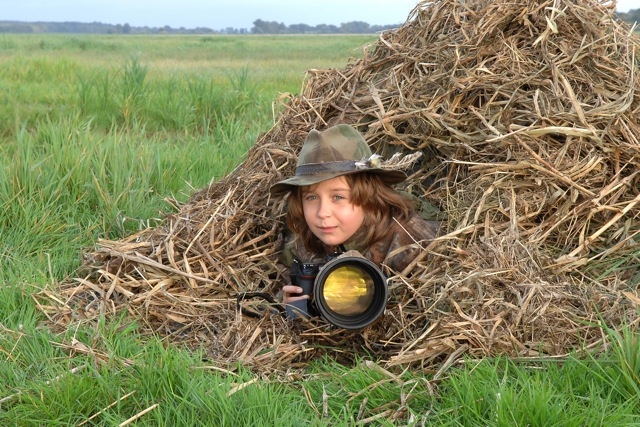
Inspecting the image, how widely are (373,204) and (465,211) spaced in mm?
410

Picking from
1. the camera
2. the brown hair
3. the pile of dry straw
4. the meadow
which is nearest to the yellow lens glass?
the camera

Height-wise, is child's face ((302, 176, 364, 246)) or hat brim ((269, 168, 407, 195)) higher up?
hat brim ((269, 168, 407, 195))

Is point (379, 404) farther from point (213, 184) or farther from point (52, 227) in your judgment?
point (52, 227)

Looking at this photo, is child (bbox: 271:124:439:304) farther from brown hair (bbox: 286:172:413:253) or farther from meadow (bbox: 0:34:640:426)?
meadow (bbox: 0:34:640:426)

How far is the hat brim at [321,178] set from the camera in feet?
10.6

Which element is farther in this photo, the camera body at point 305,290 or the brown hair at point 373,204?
the brown hair at point 373,204

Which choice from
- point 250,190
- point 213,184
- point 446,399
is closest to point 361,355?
point 446,399

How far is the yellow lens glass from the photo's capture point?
3.05m

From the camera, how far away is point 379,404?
97.4 inches

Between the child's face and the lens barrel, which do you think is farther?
the child's face

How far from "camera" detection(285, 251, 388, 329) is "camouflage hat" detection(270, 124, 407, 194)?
0.36 meters

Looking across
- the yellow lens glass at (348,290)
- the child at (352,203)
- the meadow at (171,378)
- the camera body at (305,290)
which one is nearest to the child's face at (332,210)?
the child at (352,203)

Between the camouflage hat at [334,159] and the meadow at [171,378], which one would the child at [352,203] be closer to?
the camouflage hat at [334,159]

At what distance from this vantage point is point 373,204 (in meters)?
3.36
